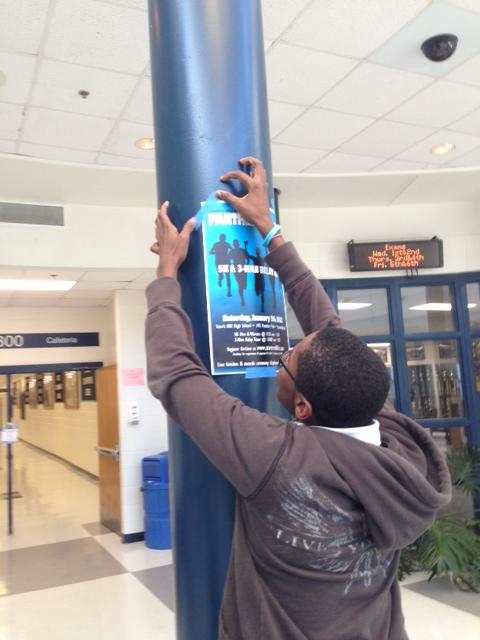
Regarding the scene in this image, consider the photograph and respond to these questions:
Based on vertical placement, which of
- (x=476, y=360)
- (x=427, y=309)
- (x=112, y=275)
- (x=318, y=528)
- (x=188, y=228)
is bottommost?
(x=318, y=528)

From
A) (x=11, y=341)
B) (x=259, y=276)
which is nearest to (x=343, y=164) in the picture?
(x=259, y=276)

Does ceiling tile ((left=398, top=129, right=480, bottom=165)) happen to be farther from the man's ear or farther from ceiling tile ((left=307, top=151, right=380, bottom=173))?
the man's ear

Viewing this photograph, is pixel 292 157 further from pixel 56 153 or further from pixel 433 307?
pixel 433 307

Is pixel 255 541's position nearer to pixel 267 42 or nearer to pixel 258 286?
pixel 258 286

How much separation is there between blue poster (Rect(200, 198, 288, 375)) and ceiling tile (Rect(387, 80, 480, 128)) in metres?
2.91

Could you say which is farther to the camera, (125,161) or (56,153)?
(125,161)

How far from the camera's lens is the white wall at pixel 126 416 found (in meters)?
6.10

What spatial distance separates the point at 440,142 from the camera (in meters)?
4.43

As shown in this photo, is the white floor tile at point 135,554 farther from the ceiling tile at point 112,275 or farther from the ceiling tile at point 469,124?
the ceiling tile at point 469,124

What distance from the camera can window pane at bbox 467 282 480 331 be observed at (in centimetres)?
589

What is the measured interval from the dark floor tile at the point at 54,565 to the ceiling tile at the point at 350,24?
Answer: 4516 millimetres

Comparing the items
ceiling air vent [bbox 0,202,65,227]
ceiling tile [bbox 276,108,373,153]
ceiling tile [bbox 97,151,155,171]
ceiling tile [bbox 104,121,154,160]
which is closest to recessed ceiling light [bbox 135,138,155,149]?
ceiling tile [bbox 104,121,154,160]

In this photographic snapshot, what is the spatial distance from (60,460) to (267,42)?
12.4 metres

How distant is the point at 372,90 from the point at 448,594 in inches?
147
